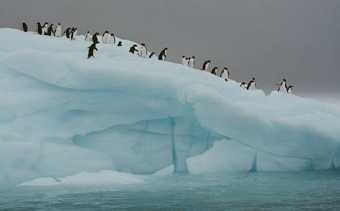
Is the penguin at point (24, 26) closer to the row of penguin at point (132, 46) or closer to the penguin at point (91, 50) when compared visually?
the row of penguin at point (132, 46)

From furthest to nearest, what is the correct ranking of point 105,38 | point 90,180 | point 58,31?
point 58,31, point 105,38, point 90,180

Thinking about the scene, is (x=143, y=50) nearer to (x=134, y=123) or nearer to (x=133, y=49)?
(x=133, y=49)

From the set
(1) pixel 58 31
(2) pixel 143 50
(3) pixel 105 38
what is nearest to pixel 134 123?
(2) pixel 143 50

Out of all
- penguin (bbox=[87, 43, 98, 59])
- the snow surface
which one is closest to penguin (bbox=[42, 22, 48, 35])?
penguin (bbox=[87, 43, 98, 59])

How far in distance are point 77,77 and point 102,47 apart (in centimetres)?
374

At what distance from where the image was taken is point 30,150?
54.7 ft

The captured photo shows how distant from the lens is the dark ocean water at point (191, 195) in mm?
12289

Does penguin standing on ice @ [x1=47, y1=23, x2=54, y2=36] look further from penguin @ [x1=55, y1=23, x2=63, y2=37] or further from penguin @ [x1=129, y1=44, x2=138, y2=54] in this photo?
penguin @ [x1=129, y1=44, x2=138, y2=54]

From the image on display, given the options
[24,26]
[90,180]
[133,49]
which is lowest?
[90,180]

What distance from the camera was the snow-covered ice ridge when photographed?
17.4 meters

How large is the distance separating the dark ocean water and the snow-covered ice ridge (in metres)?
1.22

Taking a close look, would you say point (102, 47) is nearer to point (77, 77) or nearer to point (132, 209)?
point (77, 77)

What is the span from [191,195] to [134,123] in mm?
4953

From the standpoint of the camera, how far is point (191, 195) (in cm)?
1402
